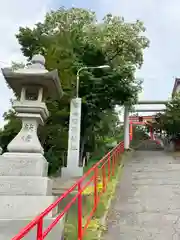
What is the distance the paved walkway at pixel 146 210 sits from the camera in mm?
6113

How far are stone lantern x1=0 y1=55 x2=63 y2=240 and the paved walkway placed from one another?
1.49 m

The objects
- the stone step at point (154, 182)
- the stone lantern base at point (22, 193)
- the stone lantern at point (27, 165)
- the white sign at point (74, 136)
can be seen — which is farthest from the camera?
the white sign at point (74, 136)

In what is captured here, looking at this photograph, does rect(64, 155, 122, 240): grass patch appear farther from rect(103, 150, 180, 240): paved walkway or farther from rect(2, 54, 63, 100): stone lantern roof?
rect(2, 54, 63, 100): stone lantern roof

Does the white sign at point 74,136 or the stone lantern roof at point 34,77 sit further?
the white sign at point 74,136

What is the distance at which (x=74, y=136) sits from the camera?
14672 mm

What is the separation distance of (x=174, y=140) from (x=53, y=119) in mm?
15057

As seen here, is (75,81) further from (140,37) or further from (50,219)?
(50,219)

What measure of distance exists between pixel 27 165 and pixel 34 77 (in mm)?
1903

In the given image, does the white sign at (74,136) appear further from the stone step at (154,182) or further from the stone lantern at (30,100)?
the stone lantern at (30,100)

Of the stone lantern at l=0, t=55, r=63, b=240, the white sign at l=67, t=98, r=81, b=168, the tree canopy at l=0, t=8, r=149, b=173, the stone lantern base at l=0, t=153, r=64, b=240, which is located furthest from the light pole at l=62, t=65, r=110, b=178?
the stone lantern base at l=0, t=153, r=64, b=240

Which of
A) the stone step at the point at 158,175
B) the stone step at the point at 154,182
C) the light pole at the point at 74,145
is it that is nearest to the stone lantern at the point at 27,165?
the stone step at the point at 154,182

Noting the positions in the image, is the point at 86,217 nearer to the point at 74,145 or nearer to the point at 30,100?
the point at 30,100

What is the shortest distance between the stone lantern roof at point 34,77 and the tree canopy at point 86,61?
7745 millimetres

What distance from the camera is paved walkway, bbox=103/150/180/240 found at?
20.1 feet
